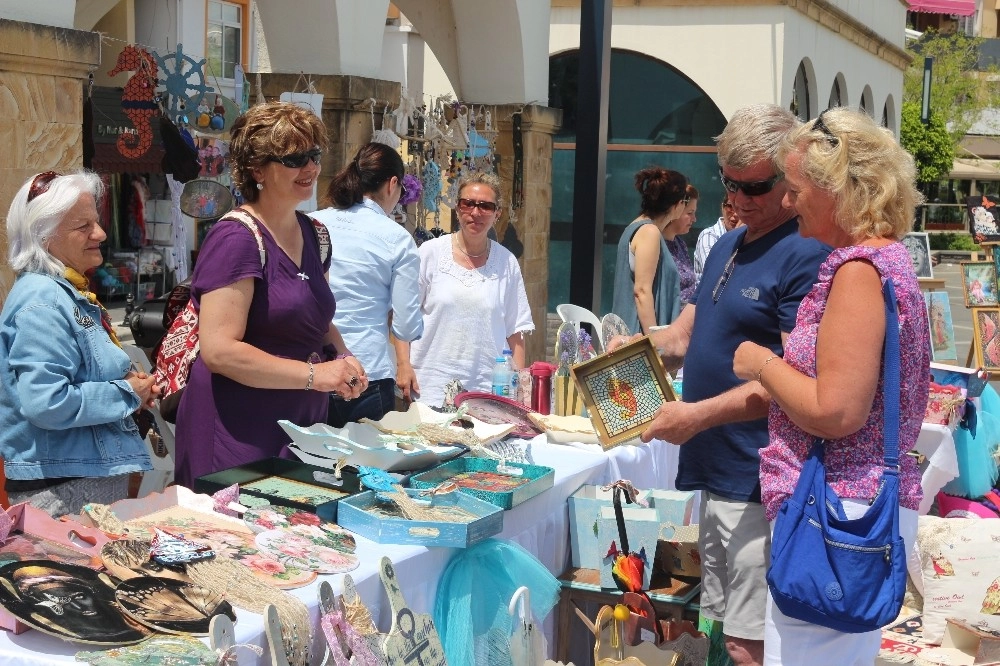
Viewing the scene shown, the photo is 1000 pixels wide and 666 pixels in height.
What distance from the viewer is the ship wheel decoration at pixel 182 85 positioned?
21.0ft

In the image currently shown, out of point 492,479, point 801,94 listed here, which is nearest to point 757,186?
point 492,479

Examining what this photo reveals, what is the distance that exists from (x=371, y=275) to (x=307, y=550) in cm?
197

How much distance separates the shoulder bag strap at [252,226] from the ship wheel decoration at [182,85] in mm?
3596

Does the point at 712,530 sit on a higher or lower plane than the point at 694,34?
lower

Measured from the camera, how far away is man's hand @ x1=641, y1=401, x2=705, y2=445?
284cm

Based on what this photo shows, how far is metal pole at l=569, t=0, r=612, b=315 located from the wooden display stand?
3.95 m

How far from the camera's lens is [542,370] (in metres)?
4.51

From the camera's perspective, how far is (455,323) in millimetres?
4773

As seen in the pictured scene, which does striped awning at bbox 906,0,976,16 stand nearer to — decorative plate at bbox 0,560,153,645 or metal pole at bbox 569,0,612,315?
metal pole at bbox 569,0,612,315

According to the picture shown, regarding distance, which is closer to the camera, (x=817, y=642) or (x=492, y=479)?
(x=817, y=642)

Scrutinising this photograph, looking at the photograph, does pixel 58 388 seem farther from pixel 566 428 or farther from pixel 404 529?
pixel 566 428

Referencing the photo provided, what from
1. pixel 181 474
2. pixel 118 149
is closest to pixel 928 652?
pixel 181 474

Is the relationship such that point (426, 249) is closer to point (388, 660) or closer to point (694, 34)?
point (388, 660)

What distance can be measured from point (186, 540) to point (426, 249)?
2.63 metres
